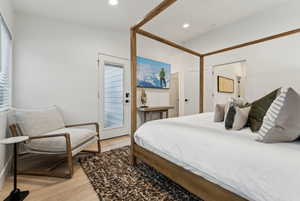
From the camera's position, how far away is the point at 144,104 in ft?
12.6

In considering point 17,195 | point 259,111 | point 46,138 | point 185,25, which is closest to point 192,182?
point 259,111

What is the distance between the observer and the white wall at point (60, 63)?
245cm

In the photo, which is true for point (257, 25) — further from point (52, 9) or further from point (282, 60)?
point (52, 9)

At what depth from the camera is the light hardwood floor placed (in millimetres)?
1353

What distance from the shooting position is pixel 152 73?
402 cm

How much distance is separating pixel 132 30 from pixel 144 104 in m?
2.26

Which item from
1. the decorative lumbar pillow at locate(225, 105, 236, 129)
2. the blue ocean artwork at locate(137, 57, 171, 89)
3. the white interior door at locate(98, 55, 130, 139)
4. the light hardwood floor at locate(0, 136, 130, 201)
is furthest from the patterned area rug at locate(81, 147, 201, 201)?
the blue ocean artwork at locate(137, 57, 171, 89)

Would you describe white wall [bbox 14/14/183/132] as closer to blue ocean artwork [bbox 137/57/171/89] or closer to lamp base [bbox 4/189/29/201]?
blue ocean artwork [bbox 137/57/171/89]

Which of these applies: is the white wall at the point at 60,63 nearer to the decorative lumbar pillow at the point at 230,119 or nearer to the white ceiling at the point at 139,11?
the white ceiling at the point at 139,11

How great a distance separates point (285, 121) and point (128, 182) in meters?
1.53

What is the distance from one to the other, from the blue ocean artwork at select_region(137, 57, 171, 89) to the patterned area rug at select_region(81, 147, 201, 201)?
88.4 inches

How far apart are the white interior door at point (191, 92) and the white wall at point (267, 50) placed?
2.97ft

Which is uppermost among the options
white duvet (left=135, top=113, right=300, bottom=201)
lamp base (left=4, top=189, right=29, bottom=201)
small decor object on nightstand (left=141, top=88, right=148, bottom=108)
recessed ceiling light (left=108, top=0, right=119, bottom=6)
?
recessed ceiling light (left=108, top=0, right=119, bottom=6)

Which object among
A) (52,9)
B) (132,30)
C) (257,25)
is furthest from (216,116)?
(52,9)
